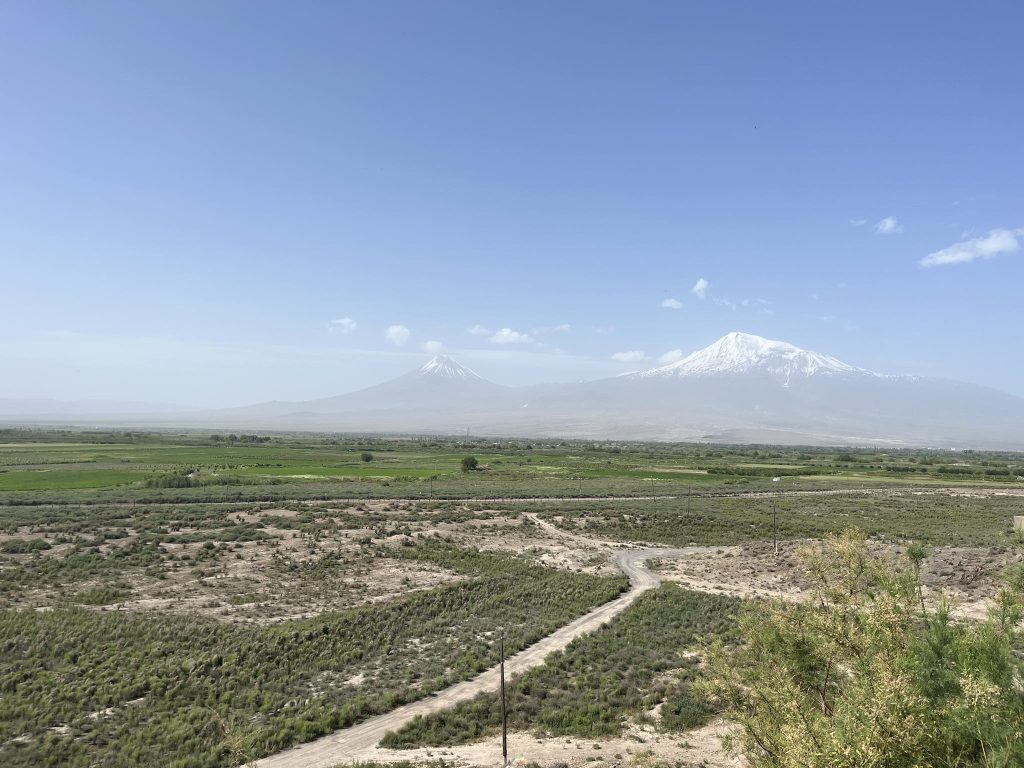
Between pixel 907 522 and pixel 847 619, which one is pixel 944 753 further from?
pixel 907 522

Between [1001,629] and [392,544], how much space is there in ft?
132

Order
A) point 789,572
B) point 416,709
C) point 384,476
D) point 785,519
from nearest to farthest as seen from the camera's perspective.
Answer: point 416,709 < point 789,572 < point 785,519 < point 384,476

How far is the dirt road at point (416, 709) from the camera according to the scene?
16562 mm

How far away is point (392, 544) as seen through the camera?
4447 centimetres

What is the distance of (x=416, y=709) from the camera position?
65.0ft

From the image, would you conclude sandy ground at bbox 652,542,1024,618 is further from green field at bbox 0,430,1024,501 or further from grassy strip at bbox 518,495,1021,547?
green field at bbox 0,430,1024,501

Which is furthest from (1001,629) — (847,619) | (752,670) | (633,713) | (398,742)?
(398,742)

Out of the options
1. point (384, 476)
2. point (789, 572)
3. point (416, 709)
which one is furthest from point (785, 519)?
point (384, 476)

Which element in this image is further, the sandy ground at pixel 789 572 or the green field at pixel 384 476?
the green field at pixel 384 476

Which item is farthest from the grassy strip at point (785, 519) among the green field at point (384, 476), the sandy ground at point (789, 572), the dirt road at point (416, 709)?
the dirt road at point (416, 709)

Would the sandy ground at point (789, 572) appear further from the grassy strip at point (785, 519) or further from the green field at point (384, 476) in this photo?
the green field at point (384, 476)

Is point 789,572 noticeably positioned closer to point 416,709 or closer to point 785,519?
point 785,519

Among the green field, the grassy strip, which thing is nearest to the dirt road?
the grassy strip

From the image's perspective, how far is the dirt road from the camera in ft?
54.3
